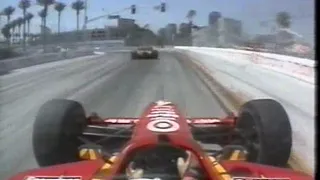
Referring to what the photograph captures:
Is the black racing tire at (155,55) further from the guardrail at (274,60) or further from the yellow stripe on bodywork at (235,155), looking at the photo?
the yellow stripe on bodywork at (235,155)

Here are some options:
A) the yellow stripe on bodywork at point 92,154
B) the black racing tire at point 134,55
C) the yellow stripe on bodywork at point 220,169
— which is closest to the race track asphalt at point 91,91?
the black racing tire at point 134,55

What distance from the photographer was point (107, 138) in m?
2.16

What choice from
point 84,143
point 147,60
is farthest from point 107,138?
point 147,60

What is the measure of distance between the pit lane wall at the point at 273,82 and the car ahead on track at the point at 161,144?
0.03 metres

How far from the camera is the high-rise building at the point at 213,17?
202 centimetres

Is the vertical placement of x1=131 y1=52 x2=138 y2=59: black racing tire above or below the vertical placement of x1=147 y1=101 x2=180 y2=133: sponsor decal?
above

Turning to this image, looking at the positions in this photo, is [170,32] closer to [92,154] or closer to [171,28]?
[171,28]

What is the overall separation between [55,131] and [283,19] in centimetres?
74

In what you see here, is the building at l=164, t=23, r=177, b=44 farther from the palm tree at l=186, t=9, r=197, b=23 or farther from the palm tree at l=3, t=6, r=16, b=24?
the palm tree at l=3, t=6, r=16, b=24

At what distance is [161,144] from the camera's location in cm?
180

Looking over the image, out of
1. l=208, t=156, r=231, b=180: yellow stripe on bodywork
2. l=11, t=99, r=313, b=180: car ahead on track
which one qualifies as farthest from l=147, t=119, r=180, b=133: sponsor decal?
l=208, t=156, r=231, b=180: yellow stripe on bodywork

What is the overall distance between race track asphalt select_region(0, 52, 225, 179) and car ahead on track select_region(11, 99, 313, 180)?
0.03 metres

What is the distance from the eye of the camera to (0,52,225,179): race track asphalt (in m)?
2.09

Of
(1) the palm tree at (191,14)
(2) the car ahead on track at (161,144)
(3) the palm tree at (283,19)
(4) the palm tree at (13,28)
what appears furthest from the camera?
(4) the palm tree at (13,28)
